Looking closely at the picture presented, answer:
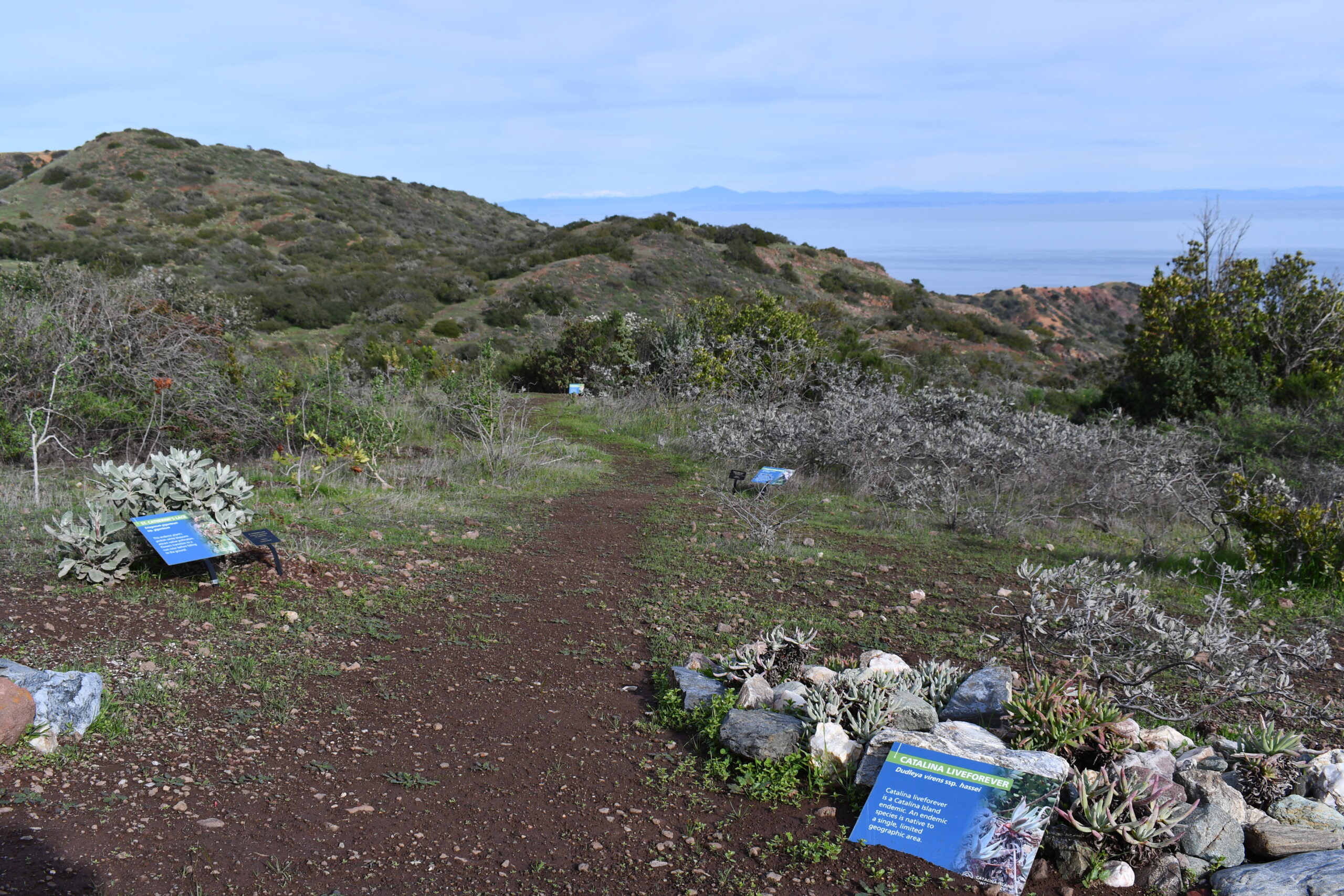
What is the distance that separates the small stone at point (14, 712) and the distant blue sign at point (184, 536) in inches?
60.1

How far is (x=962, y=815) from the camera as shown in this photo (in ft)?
9.76

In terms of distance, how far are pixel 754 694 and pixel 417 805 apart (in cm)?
151

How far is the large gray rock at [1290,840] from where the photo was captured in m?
2.85

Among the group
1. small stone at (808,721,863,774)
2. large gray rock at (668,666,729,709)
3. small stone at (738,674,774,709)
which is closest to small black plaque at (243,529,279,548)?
large gray rock at (668,666,729,709)

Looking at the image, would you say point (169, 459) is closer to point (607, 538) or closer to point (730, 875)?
point (607, 538)

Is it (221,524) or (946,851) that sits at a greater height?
(221,524)

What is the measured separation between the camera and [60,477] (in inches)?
292

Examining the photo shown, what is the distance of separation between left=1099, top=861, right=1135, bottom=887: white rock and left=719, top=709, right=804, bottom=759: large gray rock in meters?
1.16

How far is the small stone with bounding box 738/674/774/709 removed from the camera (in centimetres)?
389

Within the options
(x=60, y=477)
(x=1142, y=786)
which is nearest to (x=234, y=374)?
(x=60, y=477)

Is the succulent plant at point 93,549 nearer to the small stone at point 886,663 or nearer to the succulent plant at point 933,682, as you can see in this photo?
the small stone at point 886,663

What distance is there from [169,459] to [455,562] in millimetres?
1978

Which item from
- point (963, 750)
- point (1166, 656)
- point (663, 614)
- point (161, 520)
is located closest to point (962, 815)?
point (963, 750)

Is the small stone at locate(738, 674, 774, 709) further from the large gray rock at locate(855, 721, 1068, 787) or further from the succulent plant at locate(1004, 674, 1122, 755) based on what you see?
the succulent plant at locate(1004, 674, 1122, 755)
